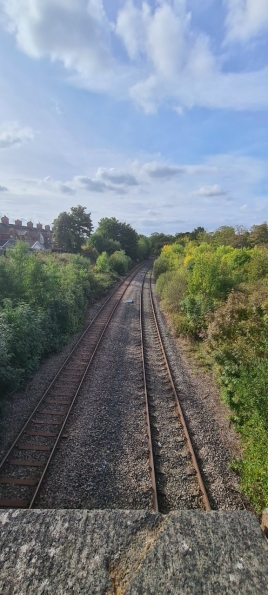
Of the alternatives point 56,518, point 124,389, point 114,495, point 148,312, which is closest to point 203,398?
point 124,389

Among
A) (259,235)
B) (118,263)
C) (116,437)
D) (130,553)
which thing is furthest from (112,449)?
(118,263)

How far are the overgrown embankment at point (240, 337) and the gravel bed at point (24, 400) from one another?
5.49 m

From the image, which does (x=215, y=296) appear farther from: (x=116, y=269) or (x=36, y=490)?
(x=116, y=269)

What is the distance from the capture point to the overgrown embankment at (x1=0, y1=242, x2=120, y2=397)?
30.1 feet

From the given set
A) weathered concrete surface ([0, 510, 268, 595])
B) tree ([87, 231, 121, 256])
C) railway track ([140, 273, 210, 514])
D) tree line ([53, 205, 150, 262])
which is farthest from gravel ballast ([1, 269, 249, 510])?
tree ([87, 231, 121, 256])

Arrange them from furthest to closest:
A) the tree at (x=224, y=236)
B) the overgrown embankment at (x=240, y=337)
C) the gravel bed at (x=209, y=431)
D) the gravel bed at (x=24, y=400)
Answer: the tree at (x=224, y=236), the gravel bed at (x=24, y=400), the overgrown embankment at (x=240, y=337), the gravel bed at (x=209, y=431)

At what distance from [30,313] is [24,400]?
3.60m

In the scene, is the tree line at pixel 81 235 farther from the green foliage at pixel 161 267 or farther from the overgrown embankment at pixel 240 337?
the overgrown embankment at pixel 240 337

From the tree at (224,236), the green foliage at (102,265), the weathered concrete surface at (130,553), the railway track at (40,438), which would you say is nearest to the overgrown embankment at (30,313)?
the railway track at (40,438)

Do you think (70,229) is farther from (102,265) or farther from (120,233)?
(102,265)

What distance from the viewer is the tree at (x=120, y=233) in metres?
51.8

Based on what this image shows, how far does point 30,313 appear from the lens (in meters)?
11.4

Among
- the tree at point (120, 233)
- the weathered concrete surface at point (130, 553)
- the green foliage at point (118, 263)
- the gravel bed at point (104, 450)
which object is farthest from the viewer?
the tree at point (120, 233)

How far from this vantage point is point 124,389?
9.73m
